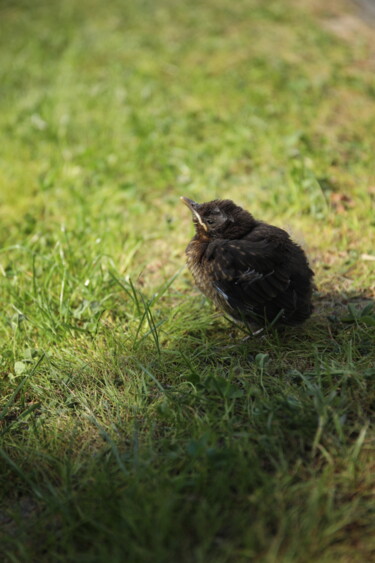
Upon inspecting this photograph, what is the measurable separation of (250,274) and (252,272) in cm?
2

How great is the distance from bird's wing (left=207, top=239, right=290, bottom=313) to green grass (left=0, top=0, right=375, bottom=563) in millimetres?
242

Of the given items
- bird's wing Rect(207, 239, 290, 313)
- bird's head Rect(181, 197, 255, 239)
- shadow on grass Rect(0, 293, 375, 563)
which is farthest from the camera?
bird's head Rect(181, 197, 255, 239)

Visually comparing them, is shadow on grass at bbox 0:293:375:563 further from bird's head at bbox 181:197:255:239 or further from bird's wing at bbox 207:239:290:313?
bird's head at bbox 181:197:255:239

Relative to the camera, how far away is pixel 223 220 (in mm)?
3184

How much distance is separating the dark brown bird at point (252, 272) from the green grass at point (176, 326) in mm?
165

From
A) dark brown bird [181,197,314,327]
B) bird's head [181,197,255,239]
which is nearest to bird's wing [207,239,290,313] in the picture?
dark brown bird [181,197,314,327]

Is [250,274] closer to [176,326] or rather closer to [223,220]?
[223,220]

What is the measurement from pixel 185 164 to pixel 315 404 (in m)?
3.18

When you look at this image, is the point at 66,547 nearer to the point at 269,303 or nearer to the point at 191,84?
the point at 269,303

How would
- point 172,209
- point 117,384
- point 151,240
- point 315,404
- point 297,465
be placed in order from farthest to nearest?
point 172,209
point 151,240
point 117,384
point 315,404
point 297,465

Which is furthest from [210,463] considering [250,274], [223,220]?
[223,220]

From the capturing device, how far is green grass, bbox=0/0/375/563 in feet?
6.84

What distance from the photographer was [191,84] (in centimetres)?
673

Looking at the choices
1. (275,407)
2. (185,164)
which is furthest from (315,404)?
(185,164)
